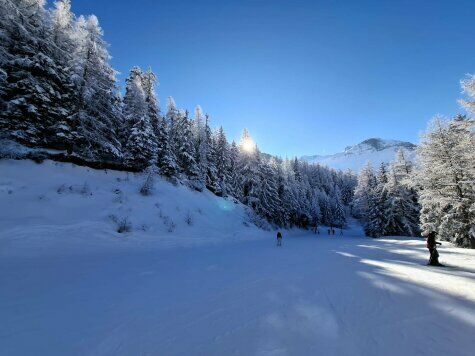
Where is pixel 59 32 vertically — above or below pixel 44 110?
above

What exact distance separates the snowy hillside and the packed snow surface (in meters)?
0.10

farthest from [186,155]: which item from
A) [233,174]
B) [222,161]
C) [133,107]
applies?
[233,174]

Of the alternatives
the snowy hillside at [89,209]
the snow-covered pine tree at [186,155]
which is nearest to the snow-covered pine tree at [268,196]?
the snow-covered pine tree at [186,155]

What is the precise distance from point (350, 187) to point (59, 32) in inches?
5075

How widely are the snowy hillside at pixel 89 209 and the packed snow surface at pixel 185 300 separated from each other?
0.10 meters

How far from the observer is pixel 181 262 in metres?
12.1

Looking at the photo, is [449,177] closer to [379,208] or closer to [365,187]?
[379,208]

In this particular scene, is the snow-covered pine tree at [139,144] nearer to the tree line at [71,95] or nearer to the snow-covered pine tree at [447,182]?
the tree line at [71,95]

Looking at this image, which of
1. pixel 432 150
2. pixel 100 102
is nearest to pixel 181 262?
pixel 100 102

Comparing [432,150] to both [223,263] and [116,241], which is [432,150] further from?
[116,241]

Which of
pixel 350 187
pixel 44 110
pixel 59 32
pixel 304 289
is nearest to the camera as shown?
pixel 304 289

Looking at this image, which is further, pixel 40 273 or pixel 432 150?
pixel 432 150

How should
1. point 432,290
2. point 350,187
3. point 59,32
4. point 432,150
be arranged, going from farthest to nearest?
point 350,187 < point 432,150 < point 59,32 < point 432,290

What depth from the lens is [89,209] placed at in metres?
16.0
